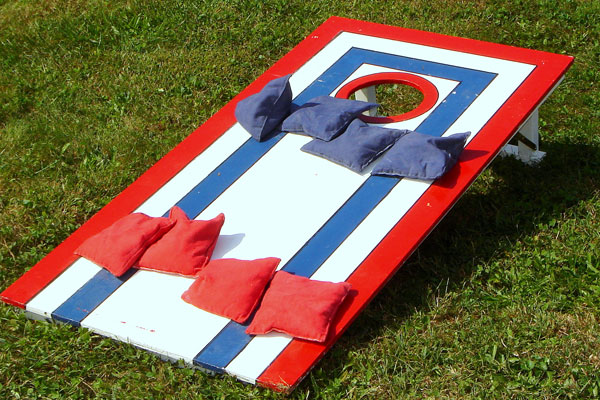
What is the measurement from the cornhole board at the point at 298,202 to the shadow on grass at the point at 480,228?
0.82 ft

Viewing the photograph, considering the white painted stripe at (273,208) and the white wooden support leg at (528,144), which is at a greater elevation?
the white painted stripe at (273,208)

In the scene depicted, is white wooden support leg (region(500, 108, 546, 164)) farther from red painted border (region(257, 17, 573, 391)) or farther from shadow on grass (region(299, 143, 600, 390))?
red painted border (region(257, 17, 573, 391))

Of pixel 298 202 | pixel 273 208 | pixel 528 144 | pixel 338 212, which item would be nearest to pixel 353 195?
pixel 338 212

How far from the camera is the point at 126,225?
4.06 meters

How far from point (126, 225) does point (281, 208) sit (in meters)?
0.68

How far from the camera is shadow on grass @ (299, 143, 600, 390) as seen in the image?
3.88 meters

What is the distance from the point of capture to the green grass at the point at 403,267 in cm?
364

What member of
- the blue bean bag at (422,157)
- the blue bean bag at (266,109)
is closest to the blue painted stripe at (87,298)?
the blue bean bag at (266,109)

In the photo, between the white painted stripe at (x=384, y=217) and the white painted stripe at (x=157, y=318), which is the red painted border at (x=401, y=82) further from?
the white painted stripe at (x=157, y=318)

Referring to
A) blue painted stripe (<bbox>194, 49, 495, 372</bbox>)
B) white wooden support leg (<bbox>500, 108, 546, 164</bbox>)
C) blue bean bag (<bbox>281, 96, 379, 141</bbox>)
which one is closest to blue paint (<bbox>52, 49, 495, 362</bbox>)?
blue painted stripe (<bbox>194, 49, 495, 372</bbox>)

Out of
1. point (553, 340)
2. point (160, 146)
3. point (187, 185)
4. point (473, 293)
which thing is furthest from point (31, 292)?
point (553, 340)

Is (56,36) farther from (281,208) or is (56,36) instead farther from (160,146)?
(281,208)

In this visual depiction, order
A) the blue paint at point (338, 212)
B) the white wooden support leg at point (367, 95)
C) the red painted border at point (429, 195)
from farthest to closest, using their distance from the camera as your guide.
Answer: the white wooden support leg at point (367, 95), the blue paint at point (338, 212), the red painted border at point (429, 195)

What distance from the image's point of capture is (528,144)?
4.73m
